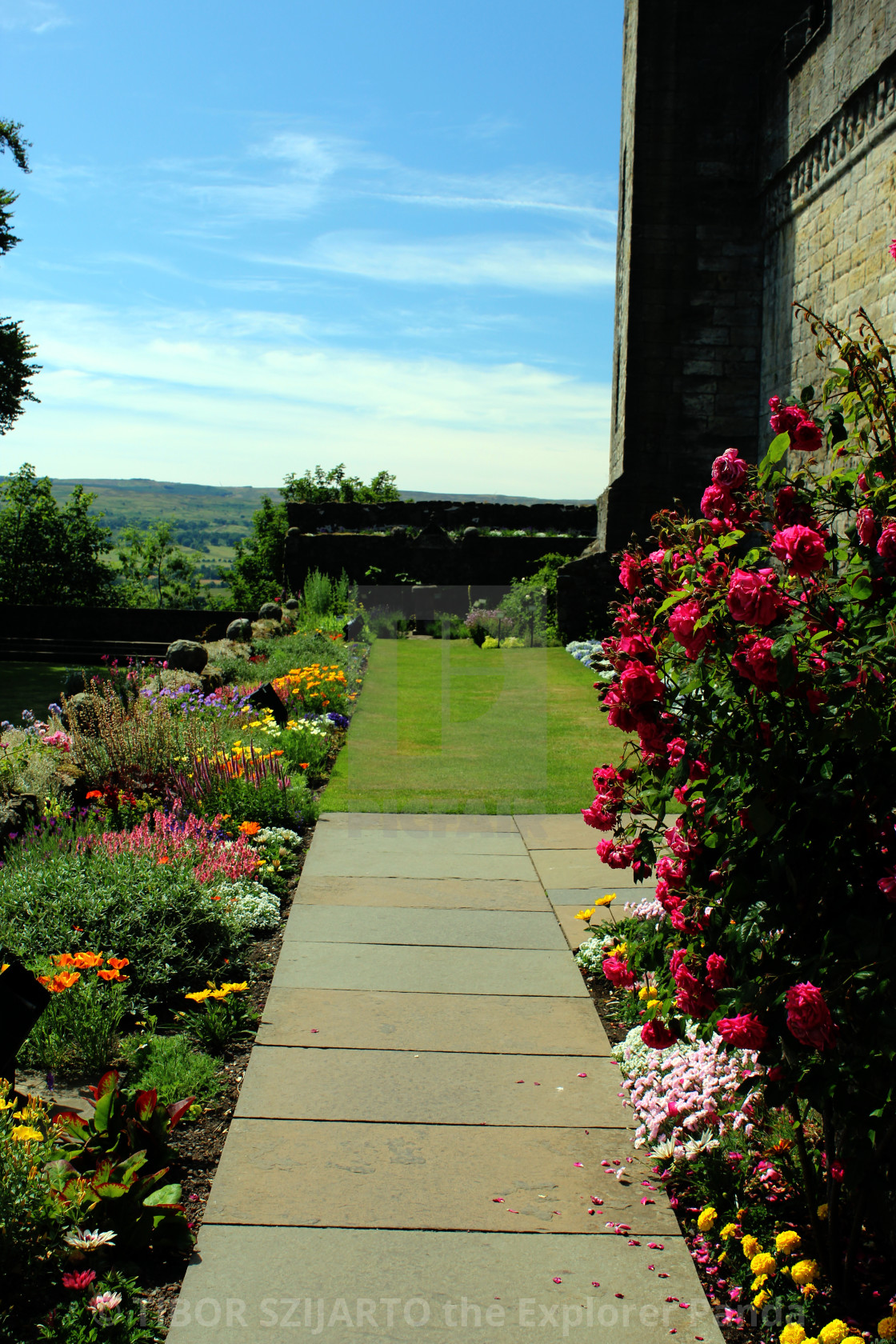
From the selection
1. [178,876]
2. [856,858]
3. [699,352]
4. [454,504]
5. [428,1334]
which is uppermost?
[699,352]

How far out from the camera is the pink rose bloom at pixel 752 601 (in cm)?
191

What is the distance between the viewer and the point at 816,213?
12023 mm

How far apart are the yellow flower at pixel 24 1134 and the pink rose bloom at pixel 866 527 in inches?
96.4

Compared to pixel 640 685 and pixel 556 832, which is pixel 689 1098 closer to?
pixel 640 685

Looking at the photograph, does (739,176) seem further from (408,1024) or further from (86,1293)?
(86,1293)

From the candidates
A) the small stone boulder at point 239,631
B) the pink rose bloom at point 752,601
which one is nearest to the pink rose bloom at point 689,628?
the pink rose bloom at point 752,601

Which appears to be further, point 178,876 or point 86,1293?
point 178,876

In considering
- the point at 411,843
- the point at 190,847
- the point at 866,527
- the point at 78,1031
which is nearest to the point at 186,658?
the point at 411,843

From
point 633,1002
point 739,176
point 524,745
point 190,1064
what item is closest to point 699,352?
Answer: point 739,176

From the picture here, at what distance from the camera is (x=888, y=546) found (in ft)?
6.61

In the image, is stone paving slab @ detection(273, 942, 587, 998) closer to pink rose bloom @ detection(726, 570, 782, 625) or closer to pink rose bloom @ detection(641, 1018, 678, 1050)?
pink rose bloom @ detection(641, 1018, 678, 1050)

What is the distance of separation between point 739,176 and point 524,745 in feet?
34.3

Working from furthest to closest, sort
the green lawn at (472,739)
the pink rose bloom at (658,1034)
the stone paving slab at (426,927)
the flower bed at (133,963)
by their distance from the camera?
the green lawn at (472,739) < the stone paving slab at (426,927) < the pink rose bloom at (658,1034) < the flower bed at (133,963)

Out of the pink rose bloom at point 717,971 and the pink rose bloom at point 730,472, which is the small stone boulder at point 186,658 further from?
the pink rose bloom at point 717,971
